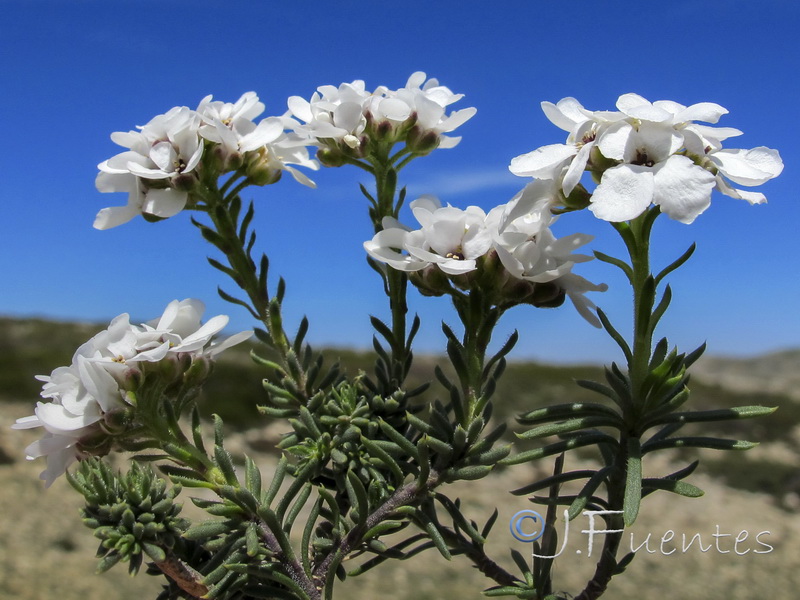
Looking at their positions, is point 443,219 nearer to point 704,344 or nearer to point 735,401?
point 704,344

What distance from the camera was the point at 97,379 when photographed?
1.74 meters

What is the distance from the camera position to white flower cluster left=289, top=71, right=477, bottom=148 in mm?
2184

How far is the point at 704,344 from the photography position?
6.24ft

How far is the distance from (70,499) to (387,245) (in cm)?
2160

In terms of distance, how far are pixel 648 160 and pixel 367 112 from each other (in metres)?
0.96

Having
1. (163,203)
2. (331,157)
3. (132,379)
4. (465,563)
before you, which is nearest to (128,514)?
(132,379)

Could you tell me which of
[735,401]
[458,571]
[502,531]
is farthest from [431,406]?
[735,401]

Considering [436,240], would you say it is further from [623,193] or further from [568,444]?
[568,444]

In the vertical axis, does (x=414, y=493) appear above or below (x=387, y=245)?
below

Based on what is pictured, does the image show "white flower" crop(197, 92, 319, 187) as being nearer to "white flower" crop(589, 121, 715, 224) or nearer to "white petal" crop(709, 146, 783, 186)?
"white flower" crop(589, 121, 715, 224)

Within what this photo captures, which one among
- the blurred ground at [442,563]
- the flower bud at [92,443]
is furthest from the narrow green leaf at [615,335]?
the blurred ground at [442,563]

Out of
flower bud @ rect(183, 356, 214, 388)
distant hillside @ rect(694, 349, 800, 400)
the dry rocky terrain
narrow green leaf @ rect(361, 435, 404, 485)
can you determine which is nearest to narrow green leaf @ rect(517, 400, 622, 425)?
narrow green leaf @ rect(361, 435, 404, 485)

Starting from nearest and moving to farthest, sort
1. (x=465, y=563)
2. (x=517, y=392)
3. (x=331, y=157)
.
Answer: (x=331, y=157) < (x=465, y=563) < (x=517, y=392)

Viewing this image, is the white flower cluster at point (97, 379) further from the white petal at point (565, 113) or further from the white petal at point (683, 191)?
the white petal at point (683, 191)
